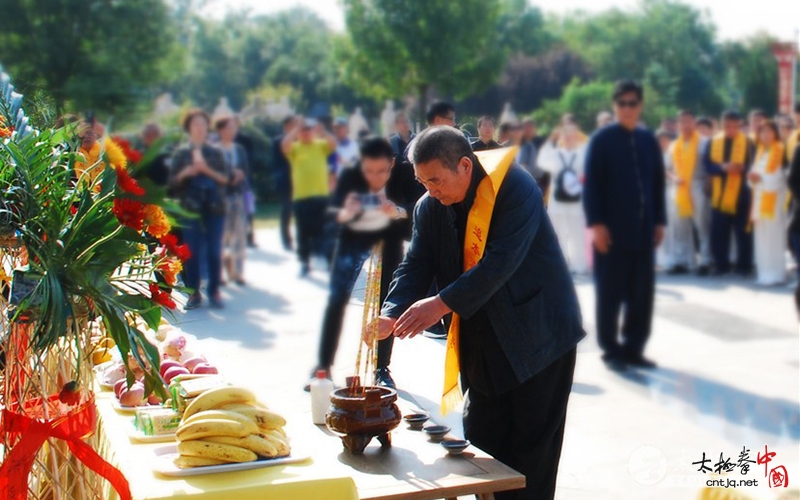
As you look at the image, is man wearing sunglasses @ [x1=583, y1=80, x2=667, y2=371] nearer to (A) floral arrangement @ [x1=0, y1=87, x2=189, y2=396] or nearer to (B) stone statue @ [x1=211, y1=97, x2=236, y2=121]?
(A) floral arrangement @ [x1=0, y1=87, x2=189, y2=396]

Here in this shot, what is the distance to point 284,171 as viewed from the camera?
43.0 feet

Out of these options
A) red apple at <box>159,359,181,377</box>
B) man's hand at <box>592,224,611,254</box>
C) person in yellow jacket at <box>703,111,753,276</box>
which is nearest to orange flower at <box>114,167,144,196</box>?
red apple at <box>159,359,181,377</box>

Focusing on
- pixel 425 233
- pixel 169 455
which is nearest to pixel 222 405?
pixel 169 455

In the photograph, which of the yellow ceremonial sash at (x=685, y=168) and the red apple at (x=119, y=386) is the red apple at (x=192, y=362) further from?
the yellow ceremonial sash at (x=685, y=168)

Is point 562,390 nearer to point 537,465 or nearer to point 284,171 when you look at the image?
point 537,465

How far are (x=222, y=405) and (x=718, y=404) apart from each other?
411 cm

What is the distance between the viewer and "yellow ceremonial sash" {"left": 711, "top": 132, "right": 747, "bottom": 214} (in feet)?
36.9

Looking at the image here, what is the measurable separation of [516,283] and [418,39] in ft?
56.1

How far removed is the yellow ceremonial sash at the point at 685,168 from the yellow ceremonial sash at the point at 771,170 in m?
0.94

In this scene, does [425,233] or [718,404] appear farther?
[718,404]

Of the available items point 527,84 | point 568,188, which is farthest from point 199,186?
point 527,84

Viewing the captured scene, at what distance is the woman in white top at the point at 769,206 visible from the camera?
10.6m

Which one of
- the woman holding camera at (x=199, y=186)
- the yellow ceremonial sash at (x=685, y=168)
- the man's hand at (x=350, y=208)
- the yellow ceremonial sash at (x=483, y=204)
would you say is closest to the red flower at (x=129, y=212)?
the yellow ceremonial sash at (x=483, y=204)

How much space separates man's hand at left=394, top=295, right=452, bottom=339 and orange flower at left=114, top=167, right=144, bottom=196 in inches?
37.8
